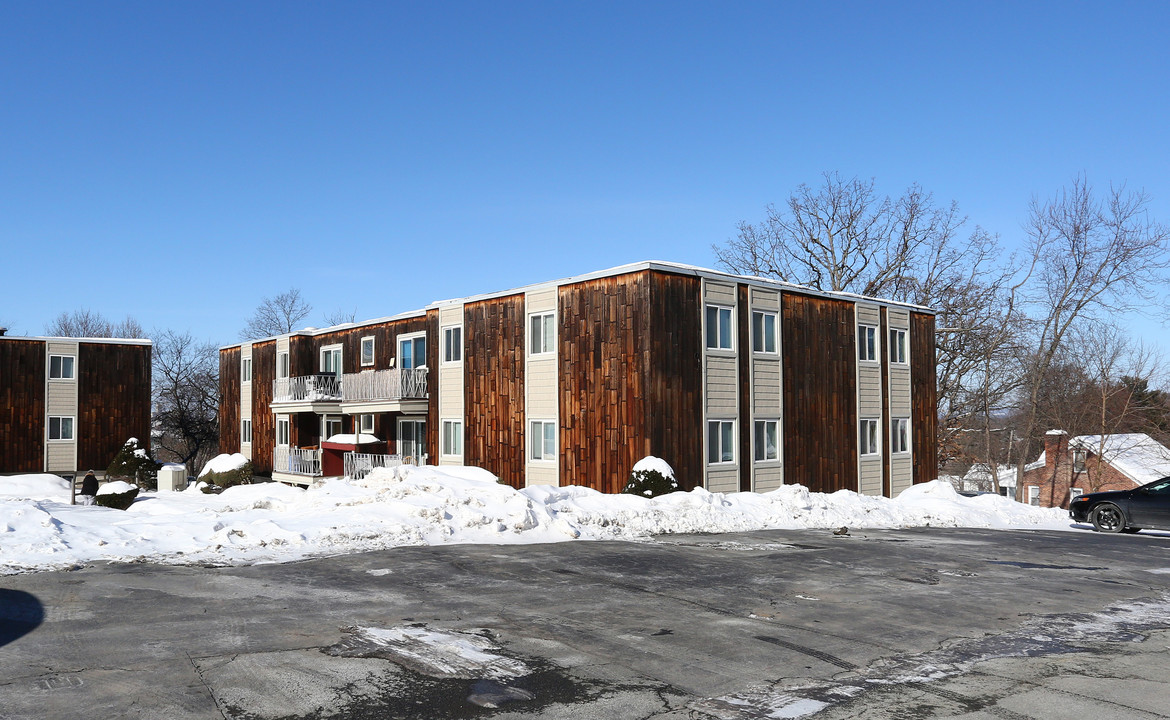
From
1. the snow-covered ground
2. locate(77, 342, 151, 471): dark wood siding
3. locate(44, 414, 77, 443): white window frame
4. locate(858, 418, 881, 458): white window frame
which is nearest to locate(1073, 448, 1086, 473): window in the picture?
locate(858, 418, 881, 458): white window frame

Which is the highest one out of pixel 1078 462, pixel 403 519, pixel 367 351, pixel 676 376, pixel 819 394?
pixel 367 351

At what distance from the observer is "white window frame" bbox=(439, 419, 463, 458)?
29858mm

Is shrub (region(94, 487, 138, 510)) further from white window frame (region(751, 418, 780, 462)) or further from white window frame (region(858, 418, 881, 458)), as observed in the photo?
white window frame (region(858, 418, 881, 458))

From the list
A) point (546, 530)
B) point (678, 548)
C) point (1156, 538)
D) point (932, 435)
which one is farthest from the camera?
point (932, 435)

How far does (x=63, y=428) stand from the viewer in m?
42.6

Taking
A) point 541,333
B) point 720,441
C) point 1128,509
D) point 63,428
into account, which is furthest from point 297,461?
point 1128,509

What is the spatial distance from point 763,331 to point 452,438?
11.2 metres

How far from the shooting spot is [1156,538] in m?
20.4

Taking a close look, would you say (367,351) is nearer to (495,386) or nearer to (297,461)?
(297,461)

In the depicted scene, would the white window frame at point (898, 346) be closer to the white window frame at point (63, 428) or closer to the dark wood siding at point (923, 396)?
the dark wood siding at point (923, 396)

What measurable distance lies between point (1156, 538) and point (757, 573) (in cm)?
1311

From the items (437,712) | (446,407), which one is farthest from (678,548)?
(446,407)

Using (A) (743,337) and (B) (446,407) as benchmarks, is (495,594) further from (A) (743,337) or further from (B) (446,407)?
(B) (446,407)

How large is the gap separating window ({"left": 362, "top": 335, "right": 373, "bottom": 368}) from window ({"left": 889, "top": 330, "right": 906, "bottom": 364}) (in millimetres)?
21233
